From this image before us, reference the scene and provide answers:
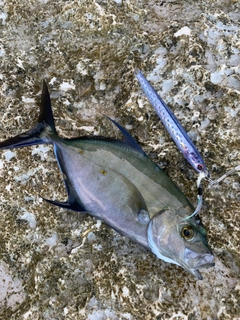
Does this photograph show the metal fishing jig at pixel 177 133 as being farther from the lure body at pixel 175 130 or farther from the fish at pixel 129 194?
the fish at pixel 129 194

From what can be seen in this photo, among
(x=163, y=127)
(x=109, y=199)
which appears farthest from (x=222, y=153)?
(x=109, y=199)

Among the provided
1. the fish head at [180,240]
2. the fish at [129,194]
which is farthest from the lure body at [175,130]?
the fish head at [180,240]

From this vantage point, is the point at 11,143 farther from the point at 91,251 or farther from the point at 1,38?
the point at 1,38

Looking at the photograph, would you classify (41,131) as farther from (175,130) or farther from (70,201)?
(175,130)

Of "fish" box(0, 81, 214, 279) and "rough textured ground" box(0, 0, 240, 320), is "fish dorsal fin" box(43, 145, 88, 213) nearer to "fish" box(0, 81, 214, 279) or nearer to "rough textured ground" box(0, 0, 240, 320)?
"fish" box(0, 81, 214, 279)

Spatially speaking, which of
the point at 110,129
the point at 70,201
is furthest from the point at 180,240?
the point at 110,129

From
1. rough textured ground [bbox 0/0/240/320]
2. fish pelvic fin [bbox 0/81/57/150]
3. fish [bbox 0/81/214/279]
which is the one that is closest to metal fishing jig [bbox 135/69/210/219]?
rough textured ground [bbox 0/0/240/320]

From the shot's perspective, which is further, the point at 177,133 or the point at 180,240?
the point at 177,133

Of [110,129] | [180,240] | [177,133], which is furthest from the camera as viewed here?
[110,129]
